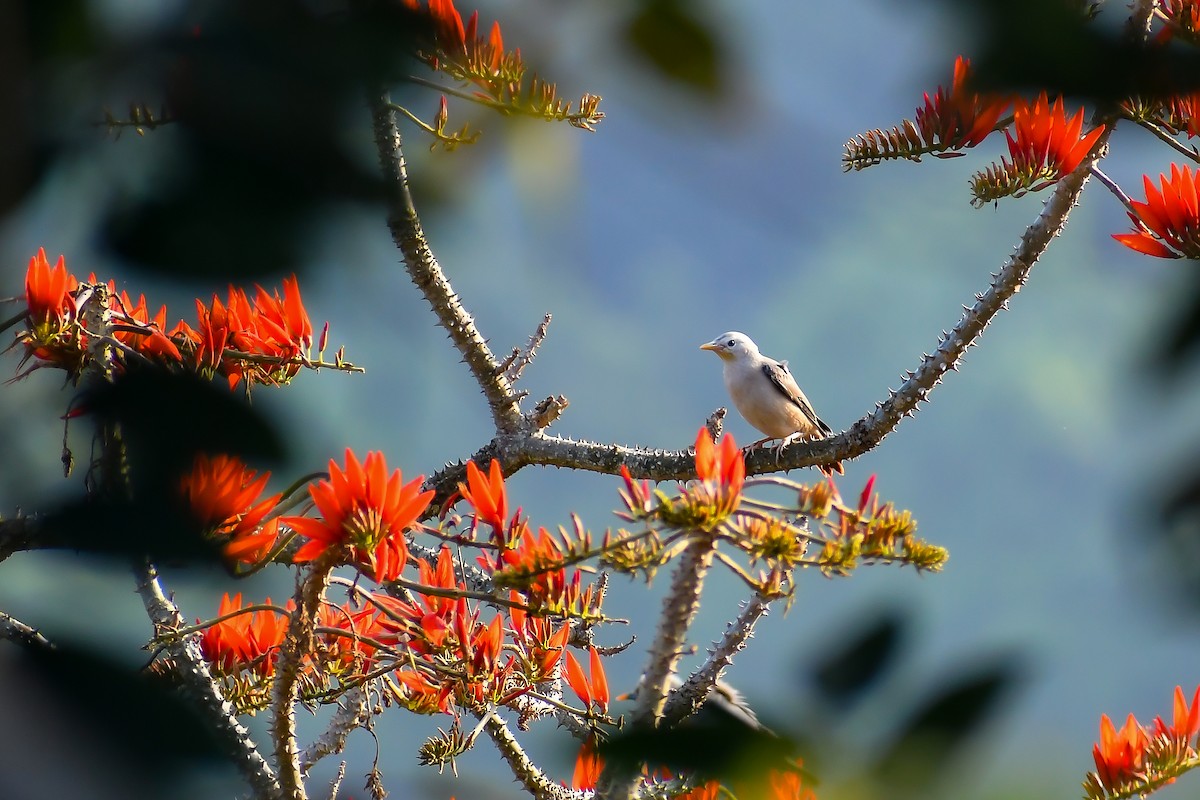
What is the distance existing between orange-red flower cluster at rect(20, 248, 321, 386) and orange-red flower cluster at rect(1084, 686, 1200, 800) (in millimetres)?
1351

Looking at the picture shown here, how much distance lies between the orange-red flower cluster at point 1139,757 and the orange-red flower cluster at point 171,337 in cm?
135

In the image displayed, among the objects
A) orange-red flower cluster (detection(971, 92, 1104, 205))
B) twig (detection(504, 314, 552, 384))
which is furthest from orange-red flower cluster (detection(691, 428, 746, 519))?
twig (detection(504, 314, 552, 384))

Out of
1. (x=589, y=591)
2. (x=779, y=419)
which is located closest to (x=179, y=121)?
(x=589, y=591)

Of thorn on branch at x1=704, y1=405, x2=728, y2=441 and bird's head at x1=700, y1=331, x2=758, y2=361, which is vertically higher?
bird's head at x1=700, y1=331, x2=758, y2=361

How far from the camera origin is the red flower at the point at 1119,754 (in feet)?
5.86

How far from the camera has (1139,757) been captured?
5.91ft

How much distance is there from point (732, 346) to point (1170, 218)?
4.33 metres

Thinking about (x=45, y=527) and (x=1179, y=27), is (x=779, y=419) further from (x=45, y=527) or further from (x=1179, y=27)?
(x=45, y=527)

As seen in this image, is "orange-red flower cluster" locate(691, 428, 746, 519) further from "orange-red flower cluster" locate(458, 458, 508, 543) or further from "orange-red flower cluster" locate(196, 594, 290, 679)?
"orange-red flower cluster" locate(196, 594, 290, 679)

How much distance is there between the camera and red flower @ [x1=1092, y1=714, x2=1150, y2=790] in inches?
70.4

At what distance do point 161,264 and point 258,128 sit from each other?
66 millimetres

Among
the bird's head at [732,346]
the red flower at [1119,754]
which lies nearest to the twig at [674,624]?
the red flower at [1119,754]

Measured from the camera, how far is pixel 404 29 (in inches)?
19.0

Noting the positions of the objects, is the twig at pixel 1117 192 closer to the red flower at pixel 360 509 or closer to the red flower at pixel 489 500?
the red flower at pixel 489 500
